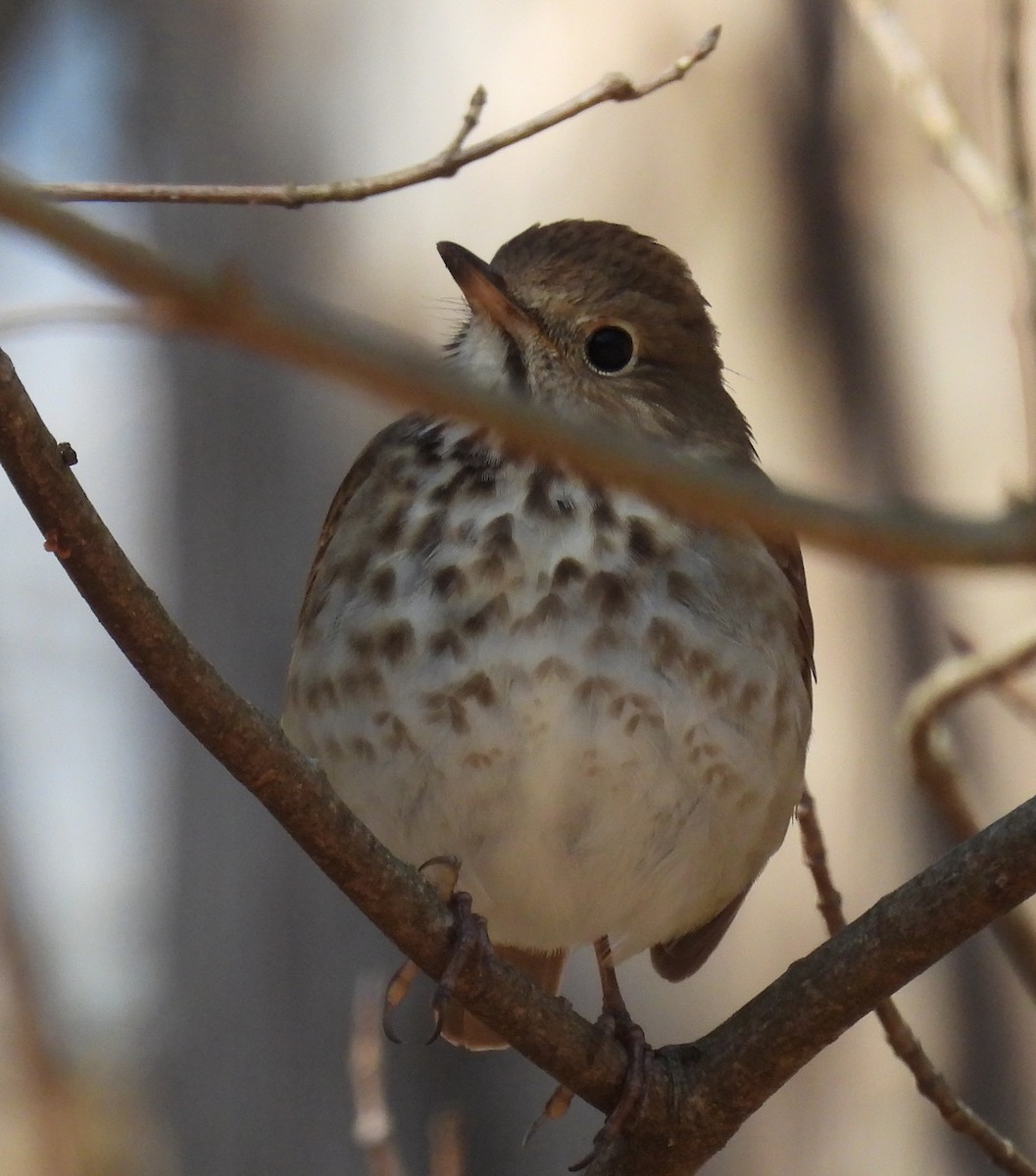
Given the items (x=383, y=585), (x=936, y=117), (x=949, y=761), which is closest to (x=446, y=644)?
(x=383, y=585)

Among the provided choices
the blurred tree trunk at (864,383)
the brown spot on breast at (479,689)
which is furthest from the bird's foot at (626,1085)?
the blurred tree trunk at (864,383)

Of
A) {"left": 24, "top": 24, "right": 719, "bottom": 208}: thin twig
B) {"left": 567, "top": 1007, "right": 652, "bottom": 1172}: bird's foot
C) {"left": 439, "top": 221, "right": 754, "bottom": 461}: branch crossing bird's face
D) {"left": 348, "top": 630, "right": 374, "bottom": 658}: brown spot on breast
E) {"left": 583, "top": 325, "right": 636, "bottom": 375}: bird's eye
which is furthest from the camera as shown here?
{"left": 583, "top": 325, "right": 636, "bottom": 375}: bird's eye

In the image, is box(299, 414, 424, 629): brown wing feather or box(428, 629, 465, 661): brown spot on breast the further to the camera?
box(299, 414, 424, 629): brown wing feather

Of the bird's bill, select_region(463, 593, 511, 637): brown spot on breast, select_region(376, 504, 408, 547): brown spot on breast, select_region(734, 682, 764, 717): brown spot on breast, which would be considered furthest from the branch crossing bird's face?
select_region(734, 682, 764, 717): brown spot on breast

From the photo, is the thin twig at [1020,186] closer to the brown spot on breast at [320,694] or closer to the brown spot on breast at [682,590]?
the brown spot on breast at [682,590]

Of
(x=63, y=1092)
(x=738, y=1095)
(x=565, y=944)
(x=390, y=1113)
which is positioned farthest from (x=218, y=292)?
(x=390, y=1113)

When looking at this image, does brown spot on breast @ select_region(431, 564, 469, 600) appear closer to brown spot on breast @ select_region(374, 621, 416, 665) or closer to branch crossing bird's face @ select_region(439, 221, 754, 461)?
brown spot on breast @ select_region(374, 621, 416, 665)
